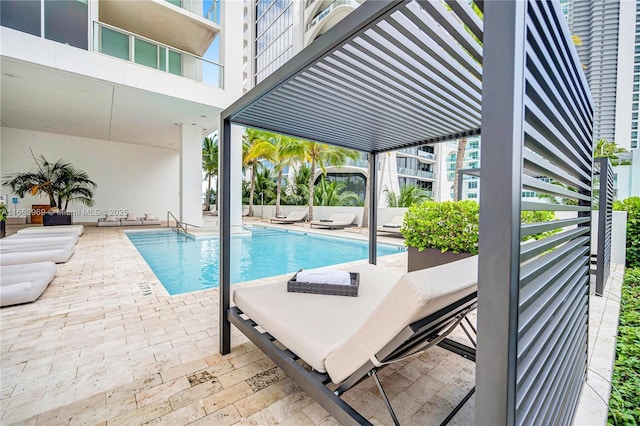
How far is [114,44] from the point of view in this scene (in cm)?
841

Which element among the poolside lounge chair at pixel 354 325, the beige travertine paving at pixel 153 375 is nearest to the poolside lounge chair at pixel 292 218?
the beige travertine paving at pixel 153 375

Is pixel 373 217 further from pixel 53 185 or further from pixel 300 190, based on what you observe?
pixel 300 190

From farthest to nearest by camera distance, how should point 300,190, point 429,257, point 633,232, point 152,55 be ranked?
point 300,190
point 152,55
point 633,232
point 429,257

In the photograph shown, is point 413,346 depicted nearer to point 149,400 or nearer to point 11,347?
point 149,400

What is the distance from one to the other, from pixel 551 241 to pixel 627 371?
2.20 m

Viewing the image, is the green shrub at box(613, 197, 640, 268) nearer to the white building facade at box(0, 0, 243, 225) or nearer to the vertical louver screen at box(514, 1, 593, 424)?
the vertical louver screen at box(514, 1, 593, 424)

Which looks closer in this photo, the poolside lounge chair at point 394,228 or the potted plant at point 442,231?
the potted plant at point 442,231

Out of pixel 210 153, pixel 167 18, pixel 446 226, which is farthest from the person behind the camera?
pixel 210 153

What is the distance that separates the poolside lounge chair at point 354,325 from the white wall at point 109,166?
1724 centimetres

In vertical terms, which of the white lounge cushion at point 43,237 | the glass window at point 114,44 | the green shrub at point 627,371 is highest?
the glass window at point 114,44

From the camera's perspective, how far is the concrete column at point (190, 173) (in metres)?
12.0

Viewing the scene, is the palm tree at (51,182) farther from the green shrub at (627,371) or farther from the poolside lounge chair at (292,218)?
the green shrub at (627,371)

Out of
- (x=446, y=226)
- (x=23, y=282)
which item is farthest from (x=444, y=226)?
(x=23, y=282)

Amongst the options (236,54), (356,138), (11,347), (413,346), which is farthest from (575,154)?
(236,54)
